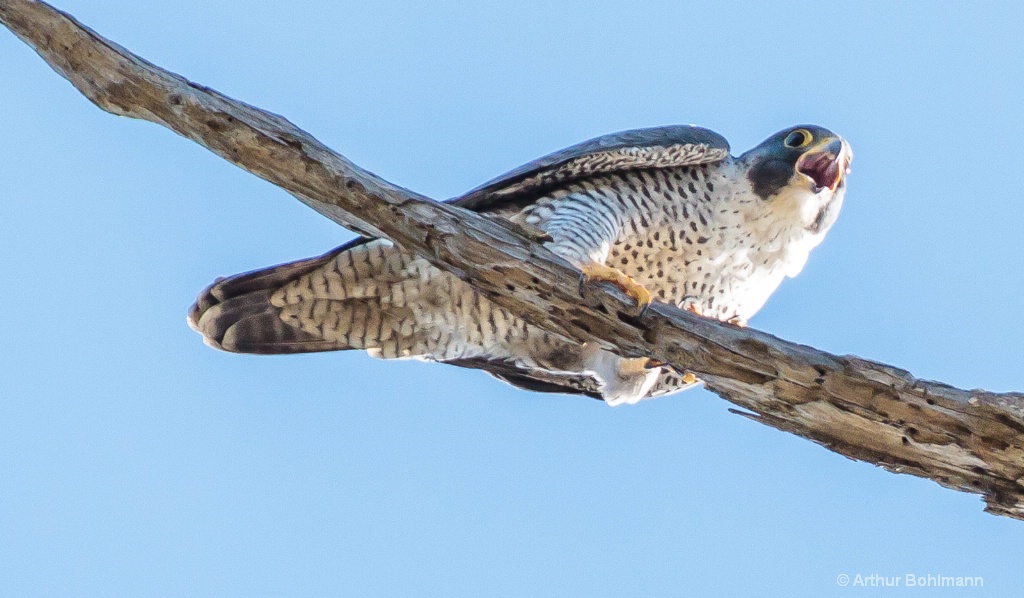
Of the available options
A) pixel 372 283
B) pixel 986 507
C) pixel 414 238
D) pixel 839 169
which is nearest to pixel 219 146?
pixel 414 238

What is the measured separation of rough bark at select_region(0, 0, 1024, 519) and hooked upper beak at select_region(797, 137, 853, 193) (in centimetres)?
251

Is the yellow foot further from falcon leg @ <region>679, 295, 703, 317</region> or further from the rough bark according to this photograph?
falcon leg @ <region>679, 295, 703, 317</region>

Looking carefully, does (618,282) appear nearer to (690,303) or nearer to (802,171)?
(690,303)

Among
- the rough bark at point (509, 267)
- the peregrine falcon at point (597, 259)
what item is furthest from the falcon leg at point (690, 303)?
the rough bark at point (509, 267)

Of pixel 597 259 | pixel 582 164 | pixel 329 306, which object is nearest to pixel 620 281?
pixel 597 259

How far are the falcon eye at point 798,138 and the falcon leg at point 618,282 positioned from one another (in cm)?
235

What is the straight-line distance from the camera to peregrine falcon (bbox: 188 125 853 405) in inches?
243

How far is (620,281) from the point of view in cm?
494

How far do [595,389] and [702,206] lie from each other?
1.40 meters

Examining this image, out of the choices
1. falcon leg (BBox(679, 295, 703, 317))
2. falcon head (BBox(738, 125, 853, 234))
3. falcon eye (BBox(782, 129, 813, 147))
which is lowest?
falcon leg (BBox(679, 295, 703, 317))

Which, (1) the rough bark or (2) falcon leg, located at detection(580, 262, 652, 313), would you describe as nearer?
(1) the rough bark

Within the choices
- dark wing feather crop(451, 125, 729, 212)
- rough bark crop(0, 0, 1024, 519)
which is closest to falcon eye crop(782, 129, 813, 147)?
dark wing feather crop(451, 125, 729, 212)

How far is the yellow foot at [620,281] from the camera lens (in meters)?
4.77

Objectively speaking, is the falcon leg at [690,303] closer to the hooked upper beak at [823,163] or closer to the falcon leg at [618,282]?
the hooked upper beak at [823,163]
